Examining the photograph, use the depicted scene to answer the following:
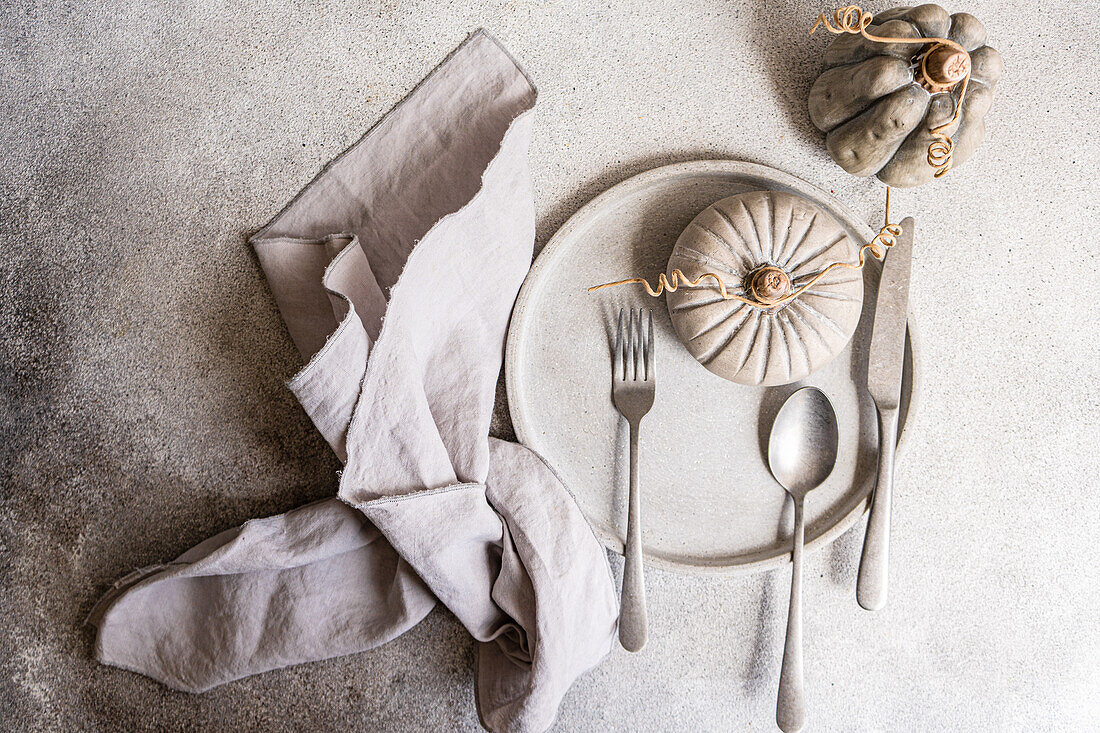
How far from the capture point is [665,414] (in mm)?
805

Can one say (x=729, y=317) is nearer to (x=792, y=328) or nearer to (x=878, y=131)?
(x=792, y=328)

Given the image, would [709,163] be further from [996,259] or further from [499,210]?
[996,259]

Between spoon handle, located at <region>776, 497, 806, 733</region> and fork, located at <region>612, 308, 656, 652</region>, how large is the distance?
175mm

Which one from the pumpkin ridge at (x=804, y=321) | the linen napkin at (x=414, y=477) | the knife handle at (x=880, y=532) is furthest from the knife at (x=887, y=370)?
the linen napkin at (x=414, y=477)

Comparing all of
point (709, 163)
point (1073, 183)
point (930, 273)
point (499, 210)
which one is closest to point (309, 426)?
point (499, 210)

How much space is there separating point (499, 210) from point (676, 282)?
22cm

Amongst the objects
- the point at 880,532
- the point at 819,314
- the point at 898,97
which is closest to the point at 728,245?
the point at 819,314

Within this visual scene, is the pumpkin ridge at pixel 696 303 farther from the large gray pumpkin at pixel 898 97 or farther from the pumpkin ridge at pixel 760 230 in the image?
the large gray pumpkin at pixel 898 97

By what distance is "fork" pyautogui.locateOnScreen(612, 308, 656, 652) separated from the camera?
30.5 inches

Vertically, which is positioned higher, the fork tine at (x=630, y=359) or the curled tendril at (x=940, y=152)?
the curled tendril at (x=940, y=152)

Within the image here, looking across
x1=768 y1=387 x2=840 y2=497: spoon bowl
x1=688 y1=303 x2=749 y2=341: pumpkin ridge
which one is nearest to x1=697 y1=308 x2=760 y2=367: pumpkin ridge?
x1=688 y1=303 x2=749 y2=341: pumpkin ridge

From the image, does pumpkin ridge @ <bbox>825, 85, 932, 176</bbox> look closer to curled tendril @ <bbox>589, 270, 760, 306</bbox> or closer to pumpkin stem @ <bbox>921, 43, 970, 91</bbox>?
pumpkin stem @ <bbox>921, 43, 970, 91</bbox>

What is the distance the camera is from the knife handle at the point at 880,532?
765mm

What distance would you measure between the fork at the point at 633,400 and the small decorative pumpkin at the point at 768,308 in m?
0.08
